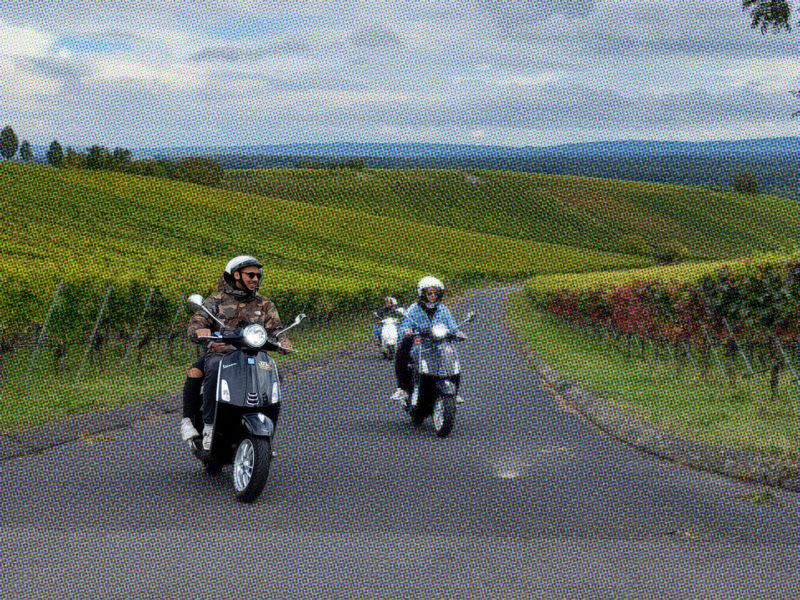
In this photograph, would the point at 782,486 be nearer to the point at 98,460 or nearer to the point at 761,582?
the point at 761,582

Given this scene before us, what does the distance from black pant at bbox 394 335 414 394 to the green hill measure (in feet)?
26.8

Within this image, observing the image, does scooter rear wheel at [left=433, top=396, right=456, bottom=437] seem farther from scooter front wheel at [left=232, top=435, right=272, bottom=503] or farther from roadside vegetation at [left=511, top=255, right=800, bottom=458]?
scooter front wheel at [left=232, top=435, right=272, bottom=503]

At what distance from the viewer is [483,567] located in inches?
245

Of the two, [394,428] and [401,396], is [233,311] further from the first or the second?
[401,396]

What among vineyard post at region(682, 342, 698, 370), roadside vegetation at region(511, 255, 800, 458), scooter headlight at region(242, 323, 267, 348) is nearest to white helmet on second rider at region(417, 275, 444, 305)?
roadside vegetation at region(511, 255, 800, 458)

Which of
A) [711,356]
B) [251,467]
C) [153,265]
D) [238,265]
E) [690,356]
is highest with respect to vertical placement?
[238,265]

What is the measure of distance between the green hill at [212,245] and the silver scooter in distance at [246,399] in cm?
1094

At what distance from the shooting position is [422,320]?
13070mm

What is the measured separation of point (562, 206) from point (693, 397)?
142 m

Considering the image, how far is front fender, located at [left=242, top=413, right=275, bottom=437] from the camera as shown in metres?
8.27

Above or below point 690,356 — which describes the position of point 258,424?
above

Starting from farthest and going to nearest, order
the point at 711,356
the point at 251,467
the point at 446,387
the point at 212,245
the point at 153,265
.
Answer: the point at 212,245
the point at 153,265
the point at 711,356
the point at 446,387
the point at 251,467

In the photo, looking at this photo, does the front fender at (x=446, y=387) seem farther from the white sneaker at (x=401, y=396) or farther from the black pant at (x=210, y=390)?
the black pant at (x=210, y=390)

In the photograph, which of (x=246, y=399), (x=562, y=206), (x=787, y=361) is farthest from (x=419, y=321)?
(x=562, y=206)
